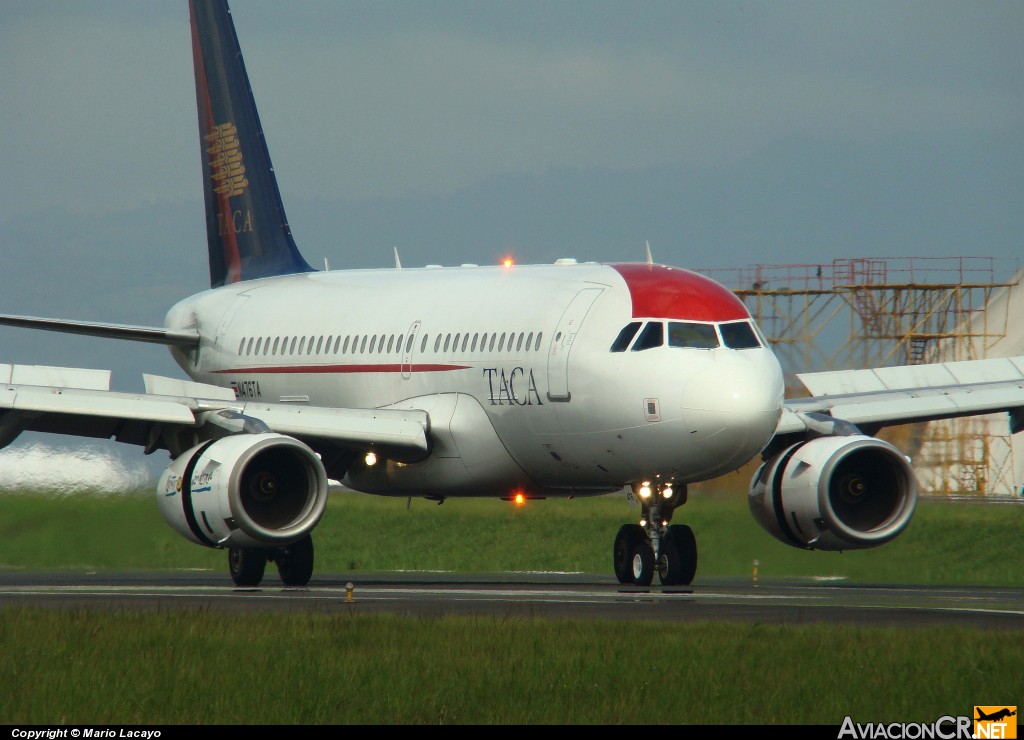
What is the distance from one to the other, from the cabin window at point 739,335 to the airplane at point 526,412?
0.03 meters

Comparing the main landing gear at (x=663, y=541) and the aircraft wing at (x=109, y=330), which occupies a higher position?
the aircraft wing at (x=109, y=330)

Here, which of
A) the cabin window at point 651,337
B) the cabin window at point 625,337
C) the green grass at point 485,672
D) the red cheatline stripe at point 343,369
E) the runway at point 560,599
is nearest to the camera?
the green grass at point 485,672

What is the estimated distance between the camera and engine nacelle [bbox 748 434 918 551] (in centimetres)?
2486

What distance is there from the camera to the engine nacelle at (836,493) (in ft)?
81.6

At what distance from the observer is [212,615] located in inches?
720

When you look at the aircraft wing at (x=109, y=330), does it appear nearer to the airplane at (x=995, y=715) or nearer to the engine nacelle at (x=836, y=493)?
the engine nacelle at (x=836, y=493)

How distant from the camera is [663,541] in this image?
991 inches

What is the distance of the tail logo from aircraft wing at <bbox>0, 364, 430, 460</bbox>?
371 inches

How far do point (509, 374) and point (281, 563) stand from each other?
4.42 m

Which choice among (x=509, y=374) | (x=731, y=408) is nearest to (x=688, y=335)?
(x=731, y=408)

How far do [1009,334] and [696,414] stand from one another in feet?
182

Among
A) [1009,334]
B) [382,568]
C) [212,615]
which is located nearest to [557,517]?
[382,568]

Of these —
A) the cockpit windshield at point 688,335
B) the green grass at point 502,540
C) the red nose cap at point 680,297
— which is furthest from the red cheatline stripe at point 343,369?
the cockpit windshield at point 688,335

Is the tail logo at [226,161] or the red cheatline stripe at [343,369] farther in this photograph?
the tail logo at [226,161]
